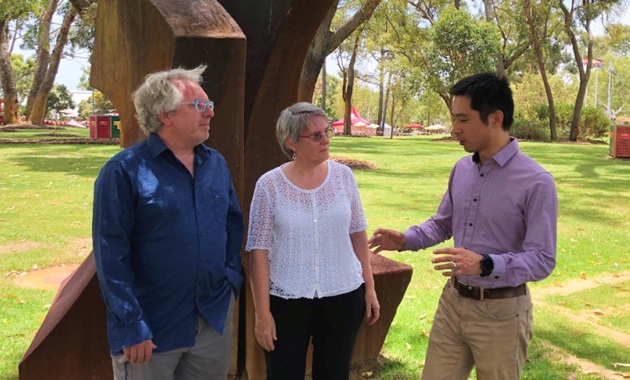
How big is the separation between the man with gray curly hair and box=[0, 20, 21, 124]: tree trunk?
31.7m

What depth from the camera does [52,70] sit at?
31469 millimetres

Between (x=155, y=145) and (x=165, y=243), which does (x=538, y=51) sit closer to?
(x=155, y=145)

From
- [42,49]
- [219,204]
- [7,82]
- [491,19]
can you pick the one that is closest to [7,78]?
[7,82]

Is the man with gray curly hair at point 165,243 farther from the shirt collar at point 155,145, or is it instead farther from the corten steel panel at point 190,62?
the corten steel panel at point 190,62

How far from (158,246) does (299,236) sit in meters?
0.65

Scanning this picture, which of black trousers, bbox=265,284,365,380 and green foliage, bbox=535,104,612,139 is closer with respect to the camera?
black trousers, bbox=265,284,365,380

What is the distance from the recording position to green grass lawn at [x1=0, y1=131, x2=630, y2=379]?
5145 mm

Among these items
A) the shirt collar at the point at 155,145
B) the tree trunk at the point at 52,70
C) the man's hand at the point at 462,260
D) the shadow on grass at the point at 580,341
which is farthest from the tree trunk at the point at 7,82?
the man's hand at the point at 462,260

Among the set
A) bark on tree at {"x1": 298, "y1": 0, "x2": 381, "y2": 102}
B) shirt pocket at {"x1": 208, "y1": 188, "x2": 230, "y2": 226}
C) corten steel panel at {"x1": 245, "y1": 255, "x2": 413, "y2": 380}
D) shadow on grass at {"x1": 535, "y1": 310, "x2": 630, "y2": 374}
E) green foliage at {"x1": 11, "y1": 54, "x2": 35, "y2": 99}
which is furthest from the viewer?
green foliage at {"x1": 11, "y1": 54, "x2": 35, "y2": 99}

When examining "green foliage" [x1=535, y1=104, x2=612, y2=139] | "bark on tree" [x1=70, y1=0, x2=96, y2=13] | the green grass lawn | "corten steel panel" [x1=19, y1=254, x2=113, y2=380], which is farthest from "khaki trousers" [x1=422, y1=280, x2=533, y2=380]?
"green foliage" [x1=535, y1=104, x2=612, y2=139]

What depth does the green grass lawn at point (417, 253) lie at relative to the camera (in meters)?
5.14

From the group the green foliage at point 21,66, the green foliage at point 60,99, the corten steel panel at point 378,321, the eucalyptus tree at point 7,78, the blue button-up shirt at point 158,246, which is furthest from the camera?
the green foliage at point 60,99

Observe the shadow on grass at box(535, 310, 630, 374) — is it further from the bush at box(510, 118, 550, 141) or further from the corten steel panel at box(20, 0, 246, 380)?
the bush at box(510, 118, 550, 141)

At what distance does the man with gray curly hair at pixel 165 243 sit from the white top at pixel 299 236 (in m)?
0.20
